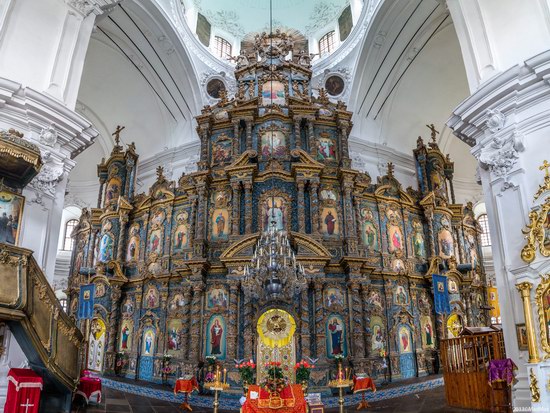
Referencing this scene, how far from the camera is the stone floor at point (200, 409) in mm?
9703

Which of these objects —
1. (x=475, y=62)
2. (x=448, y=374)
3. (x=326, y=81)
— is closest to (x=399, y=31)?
(x=326, y=81)

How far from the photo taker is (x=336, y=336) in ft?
49.9

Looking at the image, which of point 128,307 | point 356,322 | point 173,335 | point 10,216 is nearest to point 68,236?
point 128,307

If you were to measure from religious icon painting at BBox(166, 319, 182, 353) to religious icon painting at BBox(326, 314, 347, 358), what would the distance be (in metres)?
5.08

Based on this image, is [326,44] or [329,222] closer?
[329,222]

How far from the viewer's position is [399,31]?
19328 mm

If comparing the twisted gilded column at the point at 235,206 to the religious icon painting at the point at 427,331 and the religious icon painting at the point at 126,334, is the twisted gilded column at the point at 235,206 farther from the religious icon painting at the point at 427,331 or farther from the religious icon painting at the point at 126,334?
the religious icon painting at the point at 427,331

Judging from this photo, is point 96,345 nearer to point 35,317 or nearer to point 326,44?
point 35,317

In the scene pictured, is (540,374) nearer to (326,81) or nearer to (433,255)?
(433,255)

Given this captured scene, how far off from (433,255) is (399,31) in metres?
9.18

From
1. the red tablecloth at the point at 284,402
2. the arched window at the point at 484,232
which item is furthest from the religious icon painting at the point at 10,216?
the arched window at the point at 484,232

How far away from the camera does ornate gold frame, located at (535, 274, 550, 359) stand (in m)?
7.25

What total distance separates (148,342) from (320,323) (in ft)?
20.5

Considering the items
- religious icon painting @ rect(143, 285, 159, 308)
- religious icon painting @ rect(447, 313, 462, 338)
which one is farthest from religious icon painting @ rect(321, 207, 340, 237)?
religious icon painting @ rect(143, 285, 159, 308)
